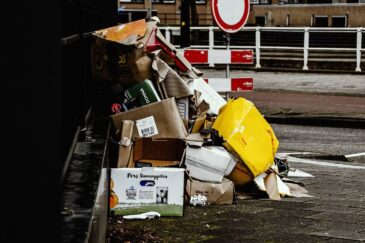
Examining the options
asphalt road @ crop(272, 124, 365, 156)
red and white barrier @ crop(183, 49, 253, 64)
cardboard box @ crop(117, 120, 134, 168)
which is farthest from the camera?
red and white barrier @ crop(183, 49, 253, 64)

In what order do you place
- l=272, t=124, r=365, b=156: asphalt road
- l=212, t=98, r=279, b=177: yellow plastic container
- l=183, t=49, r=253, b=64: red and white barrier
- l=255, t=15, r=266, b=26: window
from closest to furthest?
l=212, t=98, r=279, b=177: yellow plastic container < l=272, t=124, r=365, b=156: asphalt road < l=183, t=49, r=253, b=64: red and white barrier < l=255, t=15, r=266, b=26: window

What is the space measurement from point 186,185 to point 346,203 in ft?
4.66

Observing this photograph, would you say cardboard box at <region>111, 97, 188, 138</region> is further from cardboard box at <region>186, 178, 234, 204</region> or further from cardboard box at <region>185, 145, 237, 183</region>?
cardboard box at <region>186, 178, 234, 204</region>

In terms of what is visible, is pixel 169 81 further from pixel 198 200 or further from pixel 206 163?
pixel 198 200

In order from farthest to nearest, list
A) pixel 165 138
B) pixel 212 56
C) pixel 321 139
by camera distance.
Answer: pixel 321 139 → pixel 212 56 → pixel 165 138

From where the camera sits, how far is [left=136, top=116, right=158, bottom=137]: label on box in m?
6.42

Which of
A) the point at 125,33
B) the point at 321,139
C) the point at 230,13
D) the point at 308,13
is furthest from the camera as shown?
the point at 308,13

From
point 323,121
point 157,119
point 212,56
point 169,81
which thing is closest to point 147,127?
point 157,119

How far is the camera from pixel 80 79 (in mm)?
5121

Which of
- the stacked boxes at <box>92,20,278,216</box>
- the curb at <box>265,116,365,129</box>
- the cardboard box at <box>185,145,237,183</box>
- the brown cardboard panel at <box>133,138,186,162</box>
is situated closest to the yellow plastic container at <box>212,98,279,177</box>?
the stacked boxes at <box>92,20,278,216</box>

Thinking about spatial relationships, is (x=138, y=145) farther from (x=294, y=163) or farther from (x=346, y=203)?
(x=294, y=163)

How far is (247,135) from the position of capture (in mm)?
6844

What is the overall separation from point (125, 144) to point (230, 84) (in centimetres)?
593

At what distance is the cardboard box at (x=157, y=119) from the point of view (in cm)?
644
